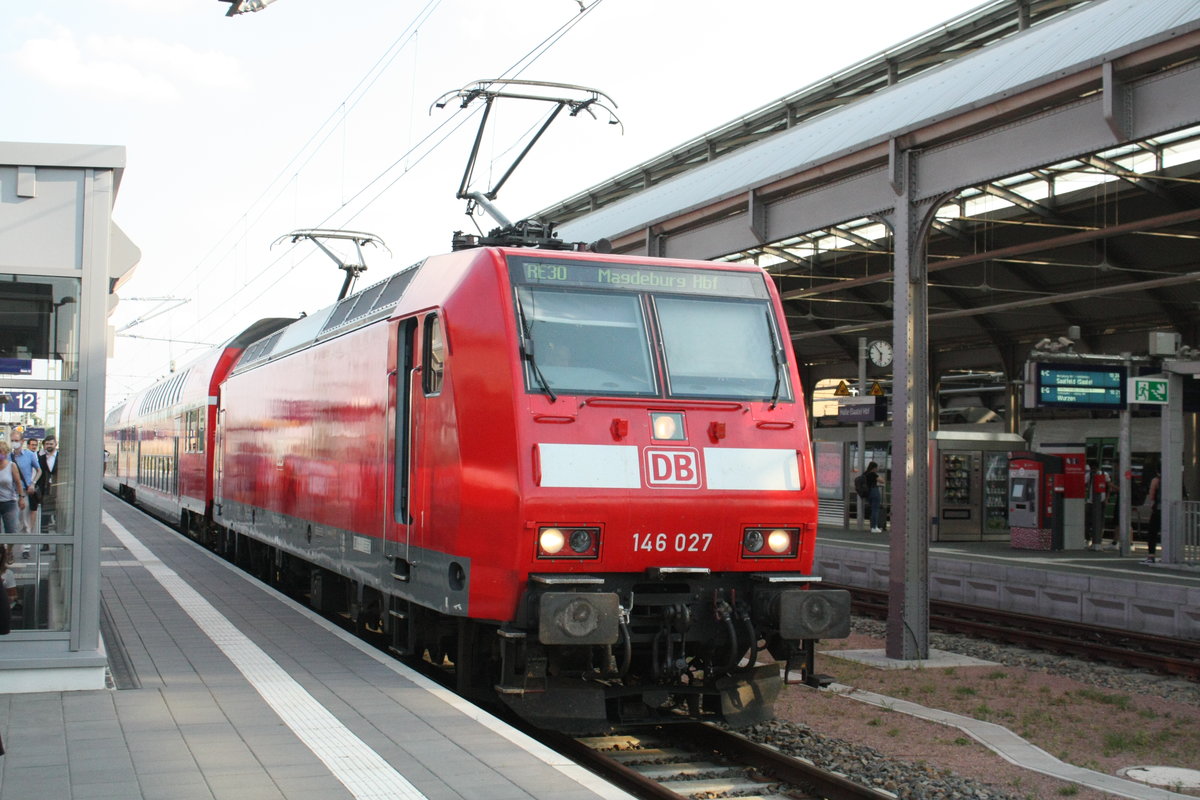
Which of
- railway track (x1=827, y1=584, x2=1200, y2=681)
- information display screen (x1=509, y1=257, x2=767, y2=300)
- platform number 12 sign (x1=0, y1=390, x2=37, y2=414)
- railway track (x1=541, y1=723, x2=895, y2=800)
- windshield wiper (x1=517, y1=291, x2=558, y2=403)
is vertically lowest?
railway track (x1=827, y1=584, x2=1200, y2=681)

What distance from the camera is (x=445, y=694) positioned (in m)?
7.90

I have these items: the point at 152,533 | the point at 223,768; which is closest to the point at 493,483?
the point at 223,768

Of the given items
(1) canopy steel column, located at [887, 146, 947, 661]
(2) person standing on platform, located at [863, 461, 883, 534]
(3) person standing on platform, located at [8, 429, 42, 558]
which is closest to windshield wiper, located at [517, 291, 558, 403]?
(3) person standing on platform, located at [8, 429, 42, 558]

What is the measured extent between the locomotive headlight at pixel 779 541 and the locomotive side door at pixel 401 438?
2660 millimetres

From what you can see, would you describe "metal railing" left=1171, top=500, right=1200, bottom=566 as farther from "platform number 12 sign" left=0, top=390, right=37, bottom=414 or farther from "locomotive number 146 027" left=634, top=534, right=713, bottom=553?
"platform number 12 sign" left=0, top=390, right=37, bottom=414

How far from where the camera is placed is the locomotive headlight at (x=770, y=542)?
8305 millimetres

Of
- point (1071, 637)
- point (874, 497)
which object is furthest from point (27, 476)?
point (874, 497)

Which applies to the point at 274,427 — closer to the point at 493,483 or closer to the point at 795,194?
the point at 795,194

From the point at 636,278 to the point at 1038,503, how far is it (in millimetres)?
15902

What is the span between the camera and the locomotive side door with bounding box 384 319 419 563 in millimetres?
9203

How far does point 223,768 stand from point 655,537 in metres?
3.07

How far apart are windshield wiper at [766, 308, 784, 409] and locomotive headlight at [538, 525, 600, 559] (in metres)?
1.70

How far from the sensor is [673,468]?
8.13m

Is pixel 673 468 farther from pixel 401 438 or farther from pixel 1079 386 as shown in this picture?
pixel 1079 386
